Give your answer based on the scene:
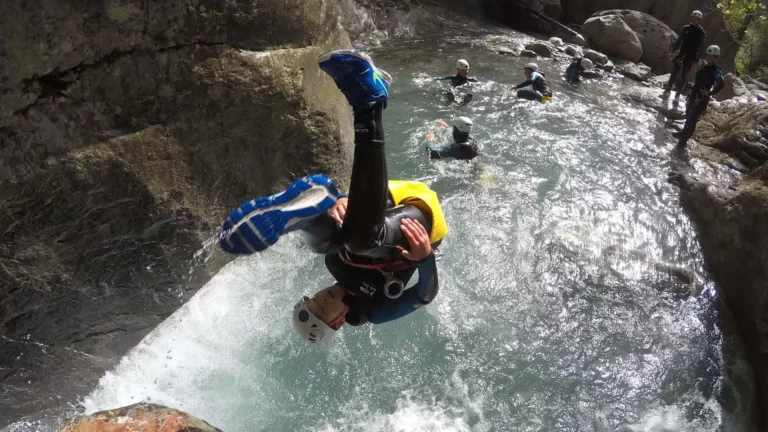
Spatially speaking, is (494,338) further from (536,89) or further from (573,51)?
(573,51)

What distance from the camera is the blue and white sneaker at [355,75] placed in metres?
2.33

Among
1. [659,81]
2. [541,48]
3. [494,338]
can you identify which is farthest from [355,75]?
[541,48]

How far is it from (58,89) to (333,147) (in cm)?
236

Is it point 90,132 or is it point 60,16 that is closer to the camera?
point 60,16

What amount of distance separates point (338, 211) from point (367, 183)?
357mm

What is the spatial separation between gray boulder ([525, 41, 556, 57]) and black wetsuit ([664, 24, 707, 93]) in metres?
3.15

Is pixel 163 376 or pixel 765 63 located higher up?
pixel 163 376

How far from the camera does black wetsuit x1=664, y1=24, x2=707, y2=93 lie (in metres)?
9.74

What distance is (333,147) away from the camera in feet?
16.0

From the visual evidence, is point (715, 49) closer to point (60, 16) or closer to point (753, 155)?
point (753, 155)

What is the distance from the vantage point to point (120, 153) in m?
3.41

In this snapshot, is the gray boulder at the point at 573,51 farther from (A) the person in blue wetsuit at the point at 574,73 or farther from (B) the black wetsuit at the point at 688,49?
(B) the black wetsuit at the point at 688,49

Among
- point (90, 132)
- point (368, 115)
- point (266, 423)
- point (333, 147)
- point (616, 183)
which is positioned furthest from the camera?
point (616, 183)

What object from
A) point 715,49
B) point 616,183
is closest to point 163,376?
point 616,183
